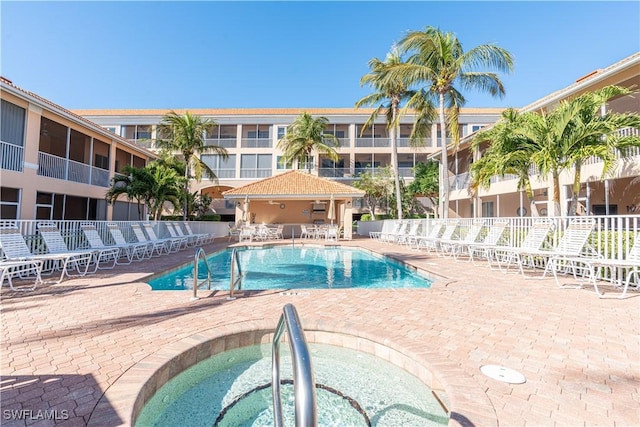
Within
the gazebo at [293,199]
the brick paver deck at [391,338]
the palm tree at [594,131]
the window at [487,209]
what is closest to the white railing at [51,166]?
the gazebo at [293,199]

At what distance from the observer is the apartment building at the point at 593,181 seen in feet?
36.7

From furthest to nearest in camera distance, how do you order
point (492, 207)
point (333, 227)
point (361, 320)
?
point (492, 207) → point (333, 227) → point (361, 320)

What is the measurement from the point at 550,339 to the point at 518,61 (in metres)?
16.0

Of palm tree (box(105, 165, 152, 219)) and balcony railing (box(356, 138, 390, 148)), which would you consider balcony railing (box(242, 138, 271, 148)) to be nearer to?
balcony railing (box(356, 138, 390, 148))

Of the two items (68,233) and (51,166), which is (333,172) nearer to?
(51,166)

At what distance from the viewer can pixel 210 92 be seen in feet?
113

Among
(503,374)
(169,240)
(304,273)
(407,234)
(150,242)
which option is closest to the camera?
(503,374)

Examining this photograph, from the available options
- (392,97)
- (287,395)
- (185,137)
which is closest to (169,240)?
(185,137)

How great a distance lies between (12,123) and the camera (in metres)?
11.5

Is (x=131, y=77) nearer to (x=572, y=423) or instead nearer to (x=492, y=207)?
(x=572, y=423)

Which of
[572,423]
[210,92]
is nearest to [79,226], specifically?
[572,423]

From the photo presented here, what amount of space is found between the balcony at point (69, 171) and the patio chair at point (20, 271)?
7.91 meters

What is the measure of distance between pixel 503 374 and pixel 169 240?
13.0 metres

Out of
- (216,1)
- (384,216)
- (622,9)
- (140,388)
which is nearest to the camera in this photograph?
(140,388)
